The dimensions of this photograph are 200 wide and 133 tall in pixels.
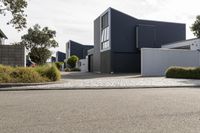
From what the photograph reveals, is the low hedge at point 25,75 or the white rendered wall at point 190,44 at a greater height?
the white rendered wall at point 190,44

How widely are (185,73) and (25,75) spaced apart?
48.3 ft

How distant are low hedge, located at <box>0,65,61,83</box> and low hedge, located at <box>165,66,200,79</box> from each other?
1233 cm

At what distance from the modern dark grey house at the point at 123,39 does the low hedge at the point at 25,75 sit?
2325 centimetres

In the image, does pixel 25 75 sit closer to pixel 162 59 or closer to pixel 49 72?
pixel 49 72

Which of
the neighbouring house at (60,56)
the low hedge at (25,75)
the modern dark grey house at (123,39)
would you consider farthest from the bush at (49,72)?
the neighbouring house at (60,56)

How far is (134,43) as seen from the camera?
43625 mm

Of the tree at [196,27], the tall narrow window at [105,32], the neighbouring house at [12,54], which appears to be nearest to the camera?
the neighbouring house at [12,54]

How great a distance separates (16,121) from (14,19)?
52.9 ft

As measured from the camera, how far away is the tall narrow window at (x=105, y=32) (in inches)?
1728

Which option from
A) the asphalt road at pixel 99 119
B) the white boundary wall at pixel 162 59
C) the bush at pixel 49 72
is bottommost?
the asphalt road at pixel 99 119

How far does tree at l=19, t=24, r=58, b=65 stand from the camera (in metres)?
54.2

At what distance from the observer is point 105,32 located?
148 feet

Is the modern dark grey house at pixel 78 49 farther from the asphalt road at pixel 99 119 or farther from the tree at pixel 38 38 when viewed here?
the asphalt road at pixel 99 119

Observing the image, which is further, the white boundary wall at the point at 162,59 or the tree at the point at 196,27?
the tree at the point at 196,27
